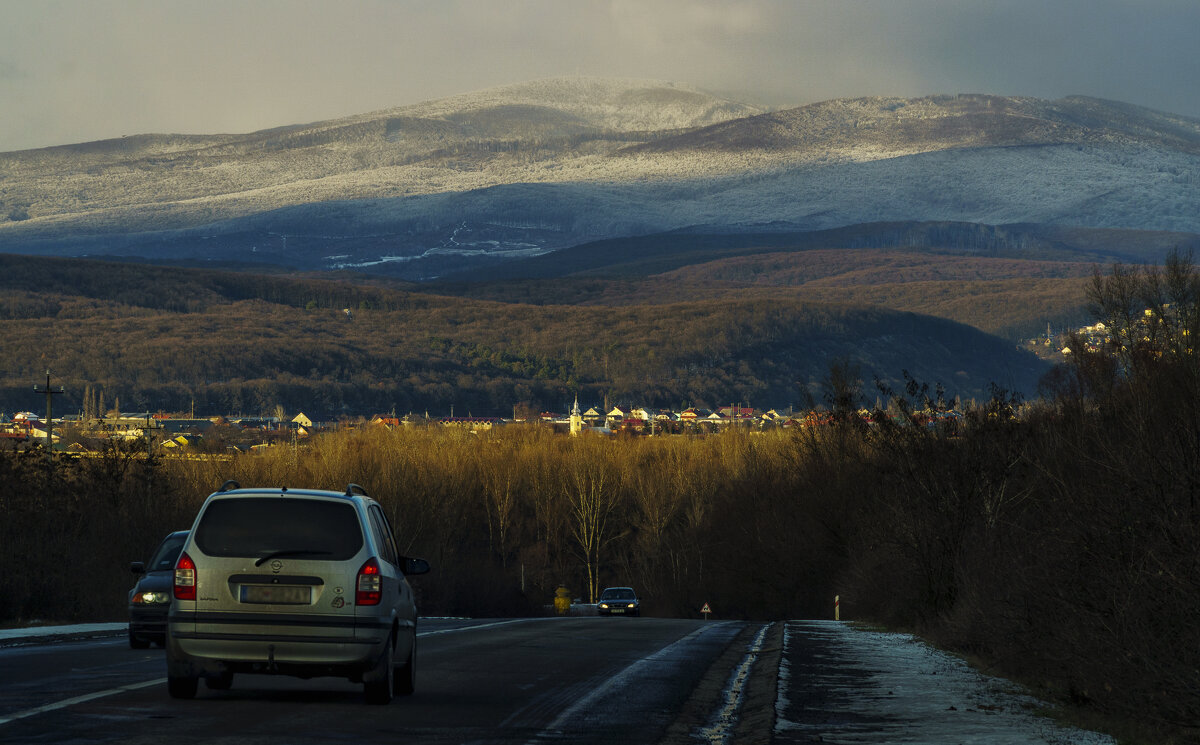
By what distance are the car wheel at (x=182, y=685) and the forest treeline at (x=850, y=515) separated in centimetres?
788

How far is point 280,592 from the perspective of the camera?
13.5 metres

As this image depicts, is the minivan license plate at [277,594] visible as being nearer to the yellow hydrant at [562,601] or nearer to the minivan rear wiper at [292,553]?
the minivan rear wiper at [292,553]

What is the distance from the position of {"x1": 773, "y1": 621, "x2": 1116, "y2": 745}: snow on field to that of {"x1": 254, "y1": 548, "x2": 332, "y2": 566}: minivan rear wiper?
Result: 425 cm

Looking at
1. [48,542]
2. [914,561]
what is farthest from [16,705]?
[48,542]

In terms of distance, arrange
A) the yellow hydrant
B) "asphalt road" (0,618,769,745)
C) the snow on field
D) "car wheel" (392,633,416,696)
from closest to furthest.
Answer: "asphalt road" (0,618,769,745) < the snow on field < "car wheel" (392,633,416,696) < the yellow hydrant

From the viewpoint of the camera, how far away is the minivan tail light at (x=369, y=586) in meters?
13.5

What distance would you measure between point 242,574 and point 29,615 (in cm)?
2304

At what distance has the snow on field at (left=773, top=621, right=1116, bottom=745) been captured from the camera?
12.4 metres

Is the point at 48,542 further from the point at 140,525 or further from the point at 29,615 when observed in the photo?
the point at 140,525

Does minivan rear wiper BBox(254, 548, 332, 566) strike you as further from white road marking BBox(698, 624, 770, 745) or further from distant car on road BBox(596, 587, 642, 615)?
distant car on road BBox(596, 587, 642, 615)

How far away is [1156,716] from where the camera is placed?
11.7 m

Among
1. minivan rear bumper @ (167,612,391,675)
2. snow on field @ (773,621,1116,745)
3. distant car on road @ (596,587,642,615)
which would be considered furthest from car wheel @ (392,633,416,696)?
distant car on road @ (596,587,642,615)

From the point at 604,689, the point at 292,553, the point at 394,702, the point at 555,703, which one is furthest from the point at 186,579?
the point at 604,689

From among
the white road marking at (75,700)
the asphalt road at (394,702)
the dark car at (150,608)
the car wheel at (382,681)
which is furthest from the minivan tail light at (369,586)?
the dark car at (150,608)
